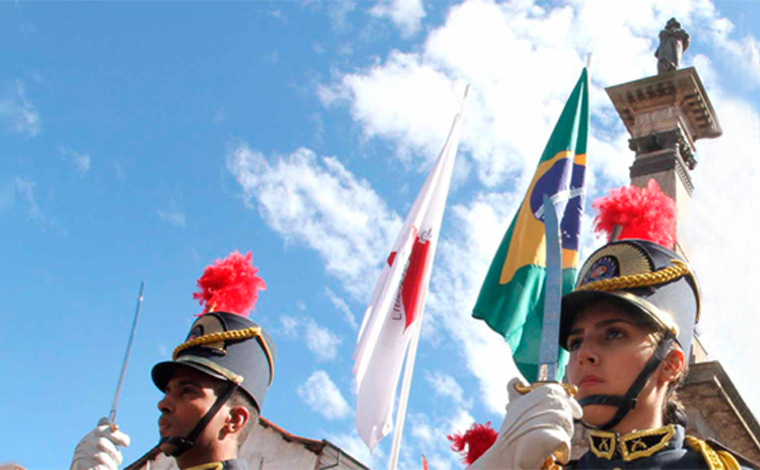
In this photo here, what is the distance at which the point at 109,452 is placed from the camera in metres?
5.78

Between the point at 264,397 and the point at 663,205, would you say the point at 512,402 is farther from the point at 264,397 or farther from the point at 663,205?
the point at 264,397

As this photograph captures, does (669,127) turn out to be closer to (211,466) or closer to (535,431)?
(211,466)

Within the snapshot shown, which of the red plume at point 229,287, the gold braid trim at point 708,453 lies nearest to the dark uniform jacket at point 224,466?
the red plume at point 229,287

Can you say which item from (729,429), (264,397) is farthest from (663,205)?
(729,429)

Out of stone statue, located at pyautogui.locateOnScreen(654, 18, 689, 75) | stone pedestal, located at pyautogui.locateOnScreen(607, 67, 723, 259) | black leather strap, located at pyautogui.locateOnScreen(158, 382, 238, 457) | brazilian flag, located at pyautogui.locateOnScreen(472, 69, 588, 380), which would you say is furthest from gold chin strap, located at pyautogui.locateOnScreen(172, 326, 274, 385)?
stone statue, located at pyautogui.locateOnScreen(654, 18, 689, 75)

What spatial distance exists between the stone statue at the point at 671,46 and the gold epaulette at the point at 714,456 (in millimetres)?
10553

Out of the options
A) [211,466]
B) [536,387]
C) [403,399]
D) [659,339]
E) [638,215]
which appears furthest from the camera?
[403,399]

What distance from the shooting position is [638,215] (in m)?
4.86

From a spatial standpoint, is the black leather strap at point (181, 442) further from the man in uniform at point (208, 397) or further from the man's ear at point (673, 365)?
the man's ear at point (673, 365)

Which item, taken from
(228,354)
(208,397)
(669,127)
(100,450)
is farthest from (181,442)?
(669,127)

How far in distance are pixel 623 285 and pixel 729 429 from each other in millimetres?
6927

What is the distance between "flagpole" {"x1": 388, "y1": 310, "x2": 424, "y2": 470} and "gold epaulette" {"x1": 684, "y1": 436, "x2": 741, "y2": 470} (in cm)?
433

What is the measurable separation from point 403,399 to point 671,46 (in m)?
8.07

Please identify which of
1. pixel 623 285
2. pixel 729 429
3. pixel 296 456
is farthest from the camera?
pixel 296 456
